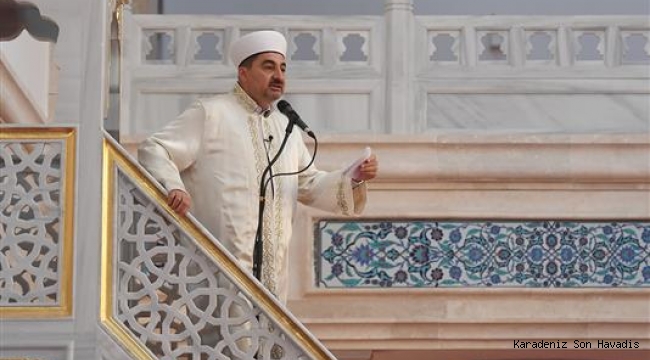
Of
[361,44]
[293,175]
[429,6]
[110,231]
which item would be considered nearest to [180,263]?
[110,231]

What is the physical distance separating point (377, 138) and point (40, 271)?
325cm

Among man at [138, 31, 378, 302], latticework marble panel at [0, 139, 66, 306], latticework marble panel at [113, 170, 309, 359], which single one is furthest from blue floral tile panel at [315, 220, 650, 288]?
latticework marble panel at [0, 139, 66, 306]

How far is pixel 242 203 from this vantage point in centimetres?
739

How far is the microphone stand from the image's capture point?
24.1ft

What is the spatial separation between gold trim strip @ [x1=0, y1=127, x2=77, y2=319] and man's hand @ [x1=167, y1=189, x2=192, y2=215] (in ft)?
1.06

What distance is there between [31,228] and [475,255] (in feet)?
11.1

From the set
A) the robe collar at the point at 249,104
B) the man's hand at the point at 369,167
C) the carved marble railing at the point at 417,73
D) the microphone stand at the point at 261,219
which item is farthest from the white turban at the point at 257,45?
the carved marble railing at the point at 417,73

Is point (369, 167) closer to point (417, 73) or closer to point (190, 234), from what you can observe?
point (190, 234)

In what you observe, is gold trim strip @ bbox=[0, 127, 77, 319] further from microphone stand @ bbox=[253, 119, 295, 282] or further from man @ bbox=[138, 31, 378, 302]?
microphone stand @ bbox=[253, 119, 295, 282]

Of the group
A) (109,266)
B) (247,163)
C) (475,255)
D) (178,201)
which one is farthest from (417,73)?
(109,266)

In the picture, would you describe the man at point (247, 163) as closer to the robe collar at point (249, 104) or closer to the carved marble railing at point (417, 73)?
the robe collar at point (249, 104)

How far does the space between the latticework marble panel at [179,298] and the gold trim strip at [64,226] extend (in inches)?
6.1

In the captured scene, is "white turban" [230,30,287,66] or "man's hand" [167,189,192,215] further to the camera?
"white turban" [230,30,287,66]

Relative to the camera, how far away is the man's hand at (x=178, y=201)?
22.8ft
